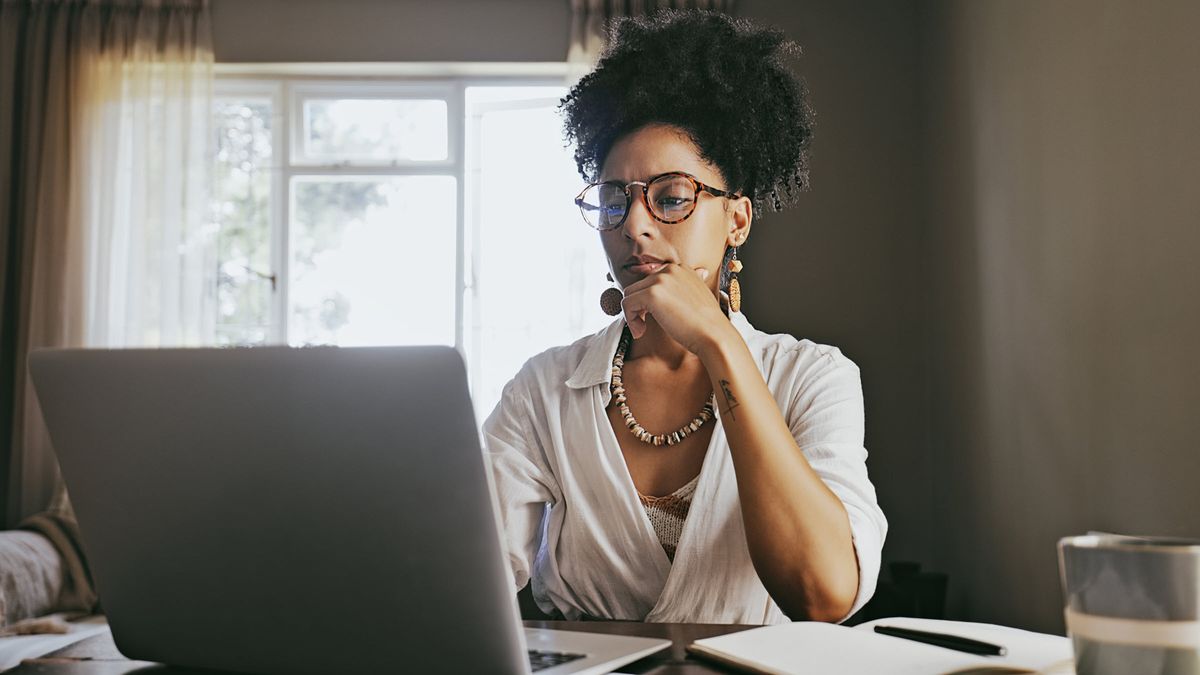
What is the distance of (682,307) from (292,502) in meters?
0.62

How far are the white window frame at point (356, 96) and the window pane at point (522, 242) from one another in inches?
1.6

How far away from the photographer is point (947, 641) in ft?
2.37

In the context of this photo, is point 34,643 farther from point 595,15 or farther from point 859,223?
point 859,223

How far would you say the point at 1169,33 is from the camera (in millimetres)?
1826

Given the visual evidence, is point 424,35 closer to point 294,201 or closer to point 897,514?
point 294,201

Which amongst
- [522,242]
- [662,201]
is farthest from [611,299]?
[522,242]

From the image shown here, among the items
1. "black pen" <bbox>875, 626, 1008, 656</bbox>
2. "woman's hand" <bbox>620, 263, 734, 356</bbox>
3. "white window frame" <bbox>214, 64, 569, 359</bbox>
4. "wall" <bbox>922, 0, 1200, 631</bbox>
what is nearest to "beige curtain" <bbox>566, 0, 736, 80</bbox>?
"white window frame" <bbox>214, 64, 569, 359</bbox>

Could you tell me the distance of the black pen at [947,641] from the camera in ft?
2.27

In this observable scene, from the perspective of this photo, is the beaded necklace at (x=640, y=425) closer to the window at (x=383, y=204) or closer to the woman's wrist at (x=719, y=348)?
the woman's wrist at (x=719, y=348)

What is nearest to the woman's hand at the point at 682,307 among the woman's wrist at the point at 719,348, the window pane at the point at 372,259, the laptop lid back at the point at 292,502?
the woman's wrist at the point at 719,348

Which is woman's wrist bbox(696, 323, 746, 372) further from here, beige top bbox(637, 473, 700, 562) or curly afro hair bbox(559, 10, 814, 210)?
curly afro hair bbox(559, 10, 814, 210)

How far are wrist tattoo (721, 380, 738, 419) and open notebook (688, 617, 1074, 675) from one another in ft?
1.06

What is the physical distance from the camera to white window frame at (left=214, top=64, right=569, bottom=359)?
A: 12.9 ft

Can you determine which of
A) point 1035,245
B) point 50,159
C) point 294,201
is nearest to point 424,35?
point 294,201
